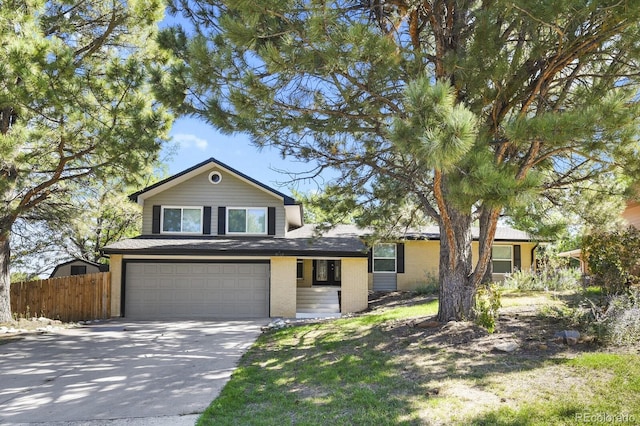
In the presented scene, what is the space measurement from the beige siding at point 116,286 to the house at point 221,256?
0.03 metres

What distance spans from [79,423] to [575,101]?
28.7ft

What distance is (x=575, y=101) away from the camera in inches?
312

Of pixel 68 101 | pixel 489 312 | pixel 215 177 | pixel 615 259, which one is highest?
pixel 68 101

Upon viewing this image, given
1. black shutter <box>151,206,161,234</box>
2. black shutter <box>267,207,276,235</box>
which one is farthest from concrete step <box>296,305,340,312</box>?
black shutter <box>151,206,161,234</box>

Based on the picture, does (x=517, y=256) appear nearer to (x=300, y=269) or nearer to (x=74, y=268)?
(x=300, y=269)

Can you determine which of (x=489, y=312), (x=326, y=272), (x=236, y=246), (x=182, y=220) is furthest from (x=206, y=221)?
(x=489, y=312)

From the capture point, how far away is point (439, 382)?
6.09m

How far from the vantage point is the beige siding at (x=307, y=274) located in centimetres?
2112

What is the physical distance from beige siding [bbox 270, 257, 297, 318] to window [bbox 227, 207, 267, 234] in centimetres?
201

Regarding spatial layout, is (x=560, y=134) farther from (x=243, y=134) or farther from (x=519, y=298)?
(x=519, y=298)

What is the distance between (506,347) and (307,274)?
14.5 m

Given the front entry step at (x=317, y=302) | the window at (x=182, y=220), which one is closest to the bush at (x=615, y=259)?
the front entry step at (x=317, y=302)

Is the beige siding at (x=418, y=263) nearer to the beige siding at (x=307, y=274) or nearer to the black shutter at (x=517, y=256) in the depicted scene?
the black shutter at (x=517, y=256)

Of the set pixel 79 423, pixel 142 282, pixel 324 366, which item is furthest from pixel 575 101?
pixel 142 282
